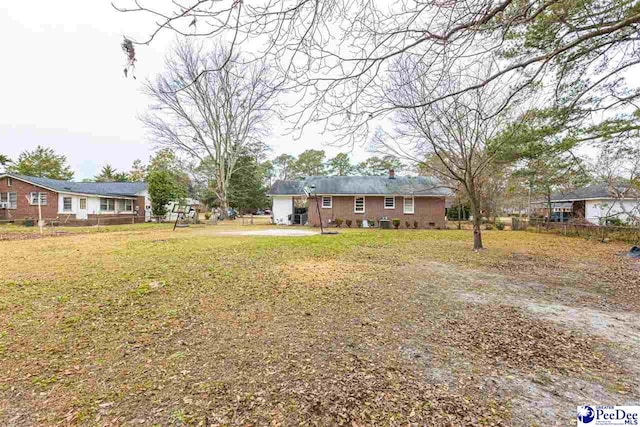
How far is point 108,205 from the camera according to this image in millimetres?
25828

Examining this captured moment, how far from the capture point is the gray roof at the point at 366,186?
68.5 ft

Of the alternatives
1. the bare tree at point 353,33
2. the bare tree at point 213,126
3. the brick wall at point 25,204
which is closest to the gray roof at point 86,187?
the brick wall at point 25,204

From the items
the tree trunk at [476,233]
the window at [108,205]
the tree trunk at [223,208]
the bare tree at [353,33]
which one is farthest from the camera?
the tree trunk at [223,208]

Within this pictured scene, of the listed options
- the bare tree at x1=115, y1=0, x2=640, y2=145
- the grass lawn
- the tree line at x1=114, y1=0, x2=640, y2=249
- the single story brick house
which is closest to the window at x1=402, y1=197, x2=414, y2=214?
the tree line at x1=114, y1=0, x2=640, y2=249

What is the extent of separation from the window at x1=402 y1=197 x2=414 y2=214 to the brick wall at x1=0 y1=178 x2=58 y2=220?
25.1 metres

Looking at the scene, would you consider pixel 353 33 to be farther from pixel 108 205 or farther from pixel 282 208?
pixel 108 205

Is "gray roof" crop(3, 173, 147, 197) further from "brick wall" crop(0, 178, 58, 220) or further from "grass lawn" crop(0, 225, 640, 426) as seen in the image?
"grass lawn" crop(0, 225, 640, 426)

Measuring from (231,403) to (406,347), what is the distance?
5.86ft

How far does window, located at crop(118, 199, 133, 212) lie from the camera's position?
27175 millimetres

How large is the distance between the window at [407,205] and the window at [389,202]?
2.37 feet

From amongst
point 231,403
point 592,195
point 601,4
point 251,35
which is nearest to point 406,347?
point 231,403

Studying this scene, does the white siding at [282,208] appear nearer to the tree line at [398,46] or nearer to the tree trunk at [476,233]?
the tree trunk at [476,233]

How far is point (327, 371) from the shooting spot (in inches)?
102

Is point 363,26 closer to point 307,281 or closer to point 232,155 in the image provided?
point 307,281
